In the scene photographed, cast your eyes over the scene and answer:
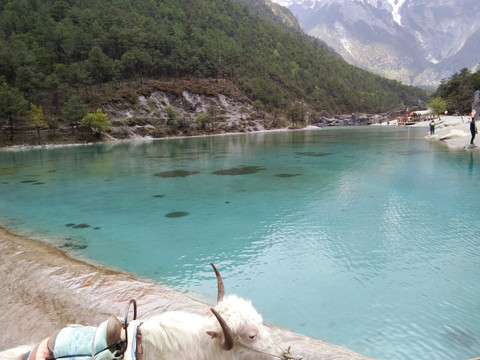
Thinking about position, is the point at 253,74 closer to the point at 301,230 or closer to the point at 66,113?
the point at 66,113

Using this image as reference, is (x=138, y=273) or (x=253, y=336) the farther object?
(x=138, y=273)

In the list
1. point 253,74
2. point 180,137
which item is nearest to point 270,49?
point 253,74

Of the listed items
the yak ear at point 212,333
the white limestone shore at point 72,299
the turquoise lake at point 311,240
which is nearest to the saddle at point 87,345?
the yak ear at point 212,333

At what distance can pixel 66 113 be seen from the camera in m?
55.6

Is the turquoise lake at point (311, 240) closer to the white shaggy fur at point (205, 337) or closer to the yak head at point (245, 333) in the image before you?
the yak head at point (245, 333)

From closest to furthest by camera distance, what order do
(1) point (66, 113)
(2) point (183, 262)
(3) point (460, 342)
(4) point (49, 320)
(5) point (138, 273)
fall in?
1. (3) point (460, 342)
2. (4) point (49, 320)
3. (5) point (138, 273)
4. (2) point (183, 262)
5. (1) point (66, 113)

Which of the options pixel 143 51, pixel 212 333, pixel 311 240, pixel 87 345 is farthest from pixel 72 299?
pixel 143 51

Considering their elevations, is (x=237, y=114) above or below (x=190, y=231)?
above

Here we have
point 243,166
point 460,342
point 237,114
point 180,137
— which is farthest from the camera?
point 237,114

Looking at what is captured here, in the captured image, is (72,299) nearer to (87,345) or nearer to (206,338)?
(87,345)

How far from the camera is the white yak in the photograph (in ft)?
7.64

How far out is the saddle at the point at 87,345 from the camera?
2.30m

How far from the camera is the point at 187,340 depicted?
241cm

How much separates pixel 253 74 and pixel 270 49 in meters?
42.5
